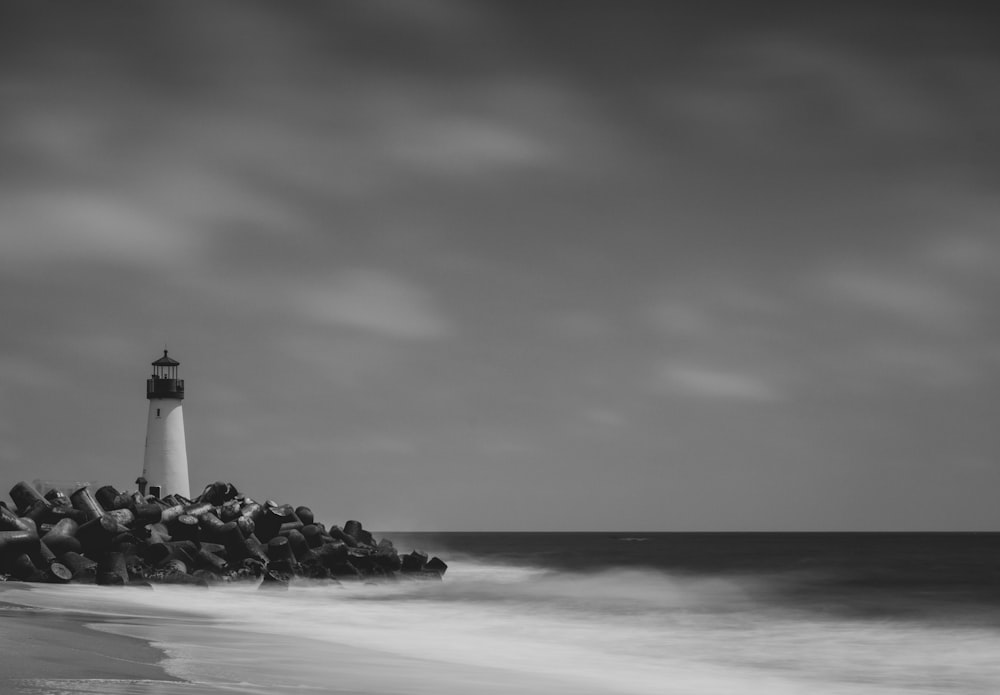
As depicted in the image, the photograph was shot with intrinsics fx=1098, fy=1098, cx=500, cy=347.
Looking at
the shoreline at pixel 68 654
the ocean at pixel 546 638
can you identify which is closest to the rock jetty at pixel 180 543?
the ocean at pixel 546 638

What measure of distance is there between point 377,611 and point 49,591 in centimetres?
465

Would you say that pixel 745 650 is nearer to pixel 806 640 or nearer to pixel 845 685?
pixel 806 640

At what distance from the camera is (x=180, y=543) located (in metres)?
19.7

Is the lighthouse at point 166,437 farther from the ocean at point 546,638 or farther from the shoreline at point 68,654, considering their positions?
the shoreline at point 68,654

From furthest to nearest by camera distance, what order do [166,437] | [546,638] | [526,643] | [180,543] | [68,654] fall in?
[166,437], [180,543], [546,638], [526,643], [68,654]

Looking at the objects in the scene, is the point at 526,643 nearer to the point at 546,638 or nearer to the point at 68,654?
the point at 546,638

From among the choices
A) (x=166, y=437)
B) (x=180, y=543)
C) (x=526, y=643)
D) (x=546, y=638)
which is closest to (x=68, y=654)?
(x=526, y=643)

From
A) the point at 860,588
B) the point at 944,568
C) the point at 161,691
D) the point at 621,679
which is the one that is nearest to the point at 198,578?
the point at 621,679

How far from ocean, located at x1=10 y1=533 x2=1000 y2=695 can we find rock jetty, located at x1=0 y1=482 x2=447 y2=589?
66cm

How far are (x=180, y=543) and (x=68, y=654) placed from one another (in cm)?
1316

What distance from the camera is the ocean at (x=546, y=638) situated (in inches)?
314

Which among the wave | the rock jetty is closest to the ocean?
the wave

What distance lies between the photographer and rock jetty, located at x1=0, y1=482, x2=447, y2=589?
1733 cm

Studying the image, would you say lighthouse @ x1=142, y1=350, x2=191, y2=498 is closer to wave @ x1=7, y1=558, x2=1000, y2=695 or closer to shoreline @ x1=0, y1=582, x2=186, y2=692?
wave @ x1=7, y1=558, x2=1000, y2=695
